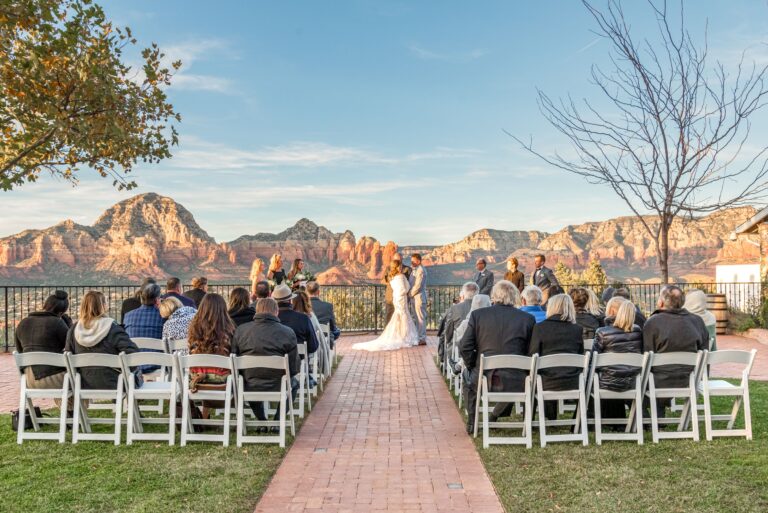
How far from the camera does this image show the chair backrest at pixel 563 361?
21.8 feet

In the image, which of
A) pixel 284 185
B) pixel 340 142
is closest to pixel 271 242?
pixel 284 185

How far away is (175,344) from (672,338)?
5.37m

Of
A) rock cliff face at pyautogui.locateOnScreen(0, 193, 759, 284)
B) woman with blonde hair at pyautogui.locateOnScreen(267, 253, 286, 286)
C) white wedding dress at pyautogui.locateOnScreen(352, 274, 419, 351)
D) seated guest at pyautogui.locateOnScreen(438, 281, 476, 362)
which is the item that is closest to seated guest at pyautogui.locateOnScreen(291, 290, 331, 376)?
seated guest at pyautogui.locateOnScreen(438, 281, 476, 362)

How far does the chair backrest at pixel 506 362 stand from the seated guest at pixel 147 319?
437cm

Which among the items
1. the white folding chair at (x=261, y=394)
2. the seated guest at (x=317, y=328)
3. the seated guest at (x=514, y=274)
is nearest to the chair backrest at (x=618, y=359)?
the white folding chair at (x=261, y=394)

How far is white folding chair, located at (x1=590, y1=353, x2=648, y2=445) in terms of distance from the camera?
6719 millimetres

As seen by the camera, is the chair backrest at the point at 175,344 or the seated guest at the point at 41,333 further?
the chair backrest at the point at 175,344

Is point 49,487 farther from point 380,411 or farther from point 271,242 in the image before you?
point 271,242

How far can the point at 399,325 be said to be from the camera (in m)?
16.4

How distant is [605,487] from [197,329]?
428 cm

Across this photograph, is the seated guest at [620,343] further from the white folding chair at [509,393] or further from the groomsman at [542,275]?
the groomsman at [542,275]

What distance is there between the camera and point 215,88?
30.2 m

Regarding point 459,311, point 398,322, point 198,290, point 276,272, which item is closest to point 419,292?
point 398,322

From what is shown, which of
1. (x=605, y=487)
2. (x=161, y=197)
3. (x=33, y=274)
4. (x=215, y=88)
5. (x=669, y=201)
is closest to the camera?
(x=605, y=487)
